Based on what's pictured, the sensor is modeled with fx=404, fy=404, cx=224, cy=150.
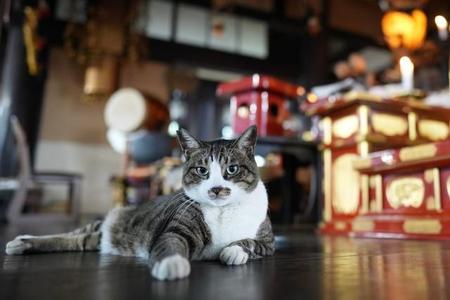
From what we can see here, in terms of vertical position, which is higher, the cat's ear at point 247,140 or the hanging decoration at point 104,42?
the hanging decoration at point 104,42

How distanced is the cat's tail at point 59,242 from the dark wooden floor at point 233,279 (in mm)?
77

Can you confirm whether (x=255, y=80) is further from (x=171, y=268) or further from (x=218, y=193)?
(x=171, y=268)

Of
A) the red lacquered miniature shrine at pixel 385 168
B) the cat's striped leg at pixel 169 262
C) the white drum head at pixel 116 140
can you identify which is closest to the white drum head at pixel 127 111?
the white drum head at pixel 116 140

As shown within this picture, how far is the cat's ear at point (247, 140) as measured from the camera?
1157mm

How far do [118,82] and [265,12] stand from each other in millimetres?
2419

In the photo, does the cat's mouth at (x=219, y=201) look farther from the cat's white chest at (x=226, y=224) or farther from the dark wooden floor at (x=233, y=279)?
the dark wooden floor at (x=233, y=279)

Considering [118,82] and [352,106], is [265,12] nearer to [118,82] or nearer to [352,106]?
[118,82]

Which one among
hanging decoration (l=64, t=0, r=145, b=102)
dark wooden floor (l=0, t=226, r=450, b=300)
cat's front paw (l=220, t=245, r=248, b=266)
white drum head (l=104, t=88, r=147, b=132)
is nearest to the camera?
dark wooden floor (l=0, t=226, r=450, b=300)

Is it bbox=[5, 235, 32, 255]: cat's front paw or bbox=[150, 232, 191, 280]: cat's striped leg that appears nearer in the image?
bbox=[150, 232, 191, 280]: cat's striped leg

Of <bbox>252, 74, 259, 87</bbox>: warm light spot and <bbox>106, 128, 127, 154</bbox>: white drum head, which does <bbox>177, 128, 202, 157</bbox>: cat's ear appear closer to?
<bbox>252, 74, 259, 87</bbox>: warm light spot

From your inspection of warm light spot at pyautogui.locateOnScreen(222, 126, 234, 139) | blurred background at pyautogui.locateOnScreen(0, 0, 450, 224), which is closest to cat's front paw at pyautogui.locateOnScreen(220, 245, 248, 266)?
warm light spot at pyautogui.locateOnScreen(222, 126, 234, 139)

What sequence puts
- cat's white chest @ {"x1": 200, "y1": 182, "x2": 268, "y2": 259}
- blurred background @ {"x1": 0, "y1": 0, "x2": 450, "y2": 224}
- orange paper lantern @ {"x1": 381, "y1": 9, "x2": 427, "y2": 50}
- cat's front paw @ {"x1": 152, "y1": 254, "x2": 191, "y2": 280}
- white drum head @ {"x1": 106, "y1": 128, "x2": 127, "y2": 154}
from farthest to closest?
white drum head @ {"x1": 106, "y1": 128, "x2": 127, "y2": 154} → blurred background @ {"x1": 0, "y1": 0, "x2": 450, "y2": 224} → orange paper lantern @ {"x1": 381, "y1": 9, "x2": 427, "y2": 50} → cat's white chest @ {"x1": 200, "y1": 182, "x2": 268, "y2": 259} → cat's front paw @ {"x1": 152, "y1": 254, "x2": 191, "y2": 280}

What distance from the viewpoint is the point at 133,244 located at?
4.02ft

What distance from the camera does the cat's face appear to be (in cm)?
108
